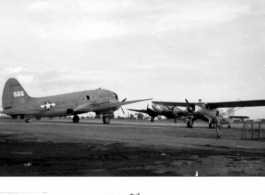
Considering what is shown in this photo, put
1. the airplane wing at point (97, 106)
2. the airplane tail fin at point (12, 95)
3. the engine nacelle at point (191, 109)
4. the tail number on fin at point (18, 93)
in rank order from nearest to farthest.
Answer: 1. the airplane tail fin at point (12, 95)
2. the tail number on fin at point (18, 93)
3. the airplane wing at point (97, 106)
4. the engine nacelle at point (191, 109)

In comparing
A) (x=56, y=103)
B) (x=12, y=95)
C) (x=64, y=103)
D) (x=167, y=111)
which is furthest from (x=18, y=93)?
(x=167, y=111)

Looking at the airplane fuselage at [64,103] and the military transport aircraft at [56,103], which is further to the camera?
the airplane fuselage at [64,103]

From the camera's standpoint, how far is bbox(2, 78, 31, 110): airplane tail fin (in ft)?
91.4

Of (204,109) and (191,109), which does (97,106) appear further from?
(204,109)

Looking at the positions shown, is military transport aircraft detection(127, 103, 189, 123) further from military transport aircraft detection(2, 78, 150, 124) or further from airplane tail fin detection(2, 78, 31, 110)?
airplane tail fin detection(2, 78, 31, 110)

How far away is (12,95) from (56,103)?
4.59 m

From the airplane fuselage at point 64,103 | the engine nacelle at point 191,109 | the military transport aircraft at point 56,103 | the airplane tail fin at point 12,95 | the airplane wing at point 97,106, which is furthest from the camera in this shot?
the engine nacelle at point 191,109

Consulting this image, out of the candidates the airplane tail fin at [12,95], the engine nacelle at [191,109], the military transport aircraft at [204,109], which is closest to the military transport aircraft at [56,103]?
the airplane tail fin at [12,95]

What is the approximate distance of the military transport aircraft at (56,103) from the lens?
27969mm

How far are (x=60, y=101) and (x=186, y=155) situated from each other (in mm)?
22217

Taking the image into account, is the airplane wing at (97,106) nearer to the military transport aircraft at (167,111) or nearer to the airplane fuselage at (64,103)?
the airplane fuselage at (64,103)

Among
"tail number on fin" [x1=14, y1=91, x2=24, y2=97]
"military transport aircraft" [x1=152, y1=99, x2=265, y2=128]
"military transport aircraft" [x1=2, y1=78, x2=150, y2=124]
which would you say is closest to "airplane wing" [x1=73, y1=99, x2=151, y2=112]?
"military transport aircraft" [x1=2, y1=78, x2=150, y2=124]
